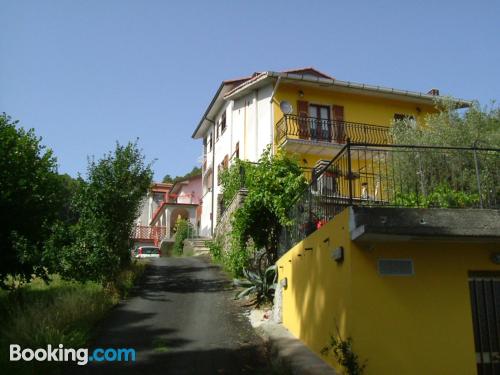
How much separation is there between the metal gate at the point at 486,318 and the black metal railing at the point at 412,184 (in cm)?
116

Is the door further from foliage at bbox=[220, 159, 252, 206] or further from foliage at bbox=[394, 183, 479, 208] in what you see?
foliage at bbox=[394, 183, 479, 208]

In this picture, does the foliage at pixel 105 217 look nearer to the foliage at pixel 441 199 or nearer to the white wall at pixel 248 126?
the white wall at pixel 248 126

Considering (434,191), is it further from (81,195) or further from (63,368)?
(81,195)

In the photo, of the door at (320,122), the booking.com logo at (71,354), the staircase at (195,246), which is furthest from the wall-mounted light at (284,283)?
the staircase at (195,246)

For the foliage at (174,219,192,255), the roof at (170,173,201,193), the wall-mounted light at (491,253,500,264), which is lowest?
the wall-mounted light at (491,253,500,264)

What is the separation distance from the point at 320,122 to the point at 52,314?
13.7 metres

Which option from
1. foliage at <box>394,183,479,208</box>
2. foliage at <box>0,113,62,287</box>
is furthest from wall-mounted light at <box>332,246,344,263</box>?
foliage at <box>0,113,62,287</box>

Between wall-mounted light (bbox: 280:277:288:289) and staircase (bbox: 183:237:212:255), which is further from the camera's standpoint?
staircase (bbox: 183:237:212:255)

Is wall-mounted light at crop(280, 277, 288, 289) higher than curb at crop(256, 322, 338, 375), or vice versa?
wall-mounted light at crop(280, 277, 288, 289)

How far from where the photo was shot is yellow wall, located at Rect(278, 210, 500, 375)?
20.8 ft

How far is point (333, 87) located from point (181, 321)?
44.0 ft

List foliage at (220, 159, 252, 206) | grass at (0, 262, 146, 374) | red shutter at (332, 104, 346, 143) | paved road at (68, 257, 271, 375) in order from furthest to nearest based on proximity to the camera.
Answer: red shutter at (332, 104, 346, 143), foliage at (220, 159, 252, 206), grass at (0, 262, 146, 374), paved road at (68, 257, 271, 375)

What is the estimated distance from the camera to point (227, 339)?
998cm

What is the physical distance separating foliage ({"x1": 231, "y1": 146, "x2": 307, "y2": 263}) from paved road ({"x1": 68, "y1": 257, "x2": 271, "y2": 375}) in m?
1.85
